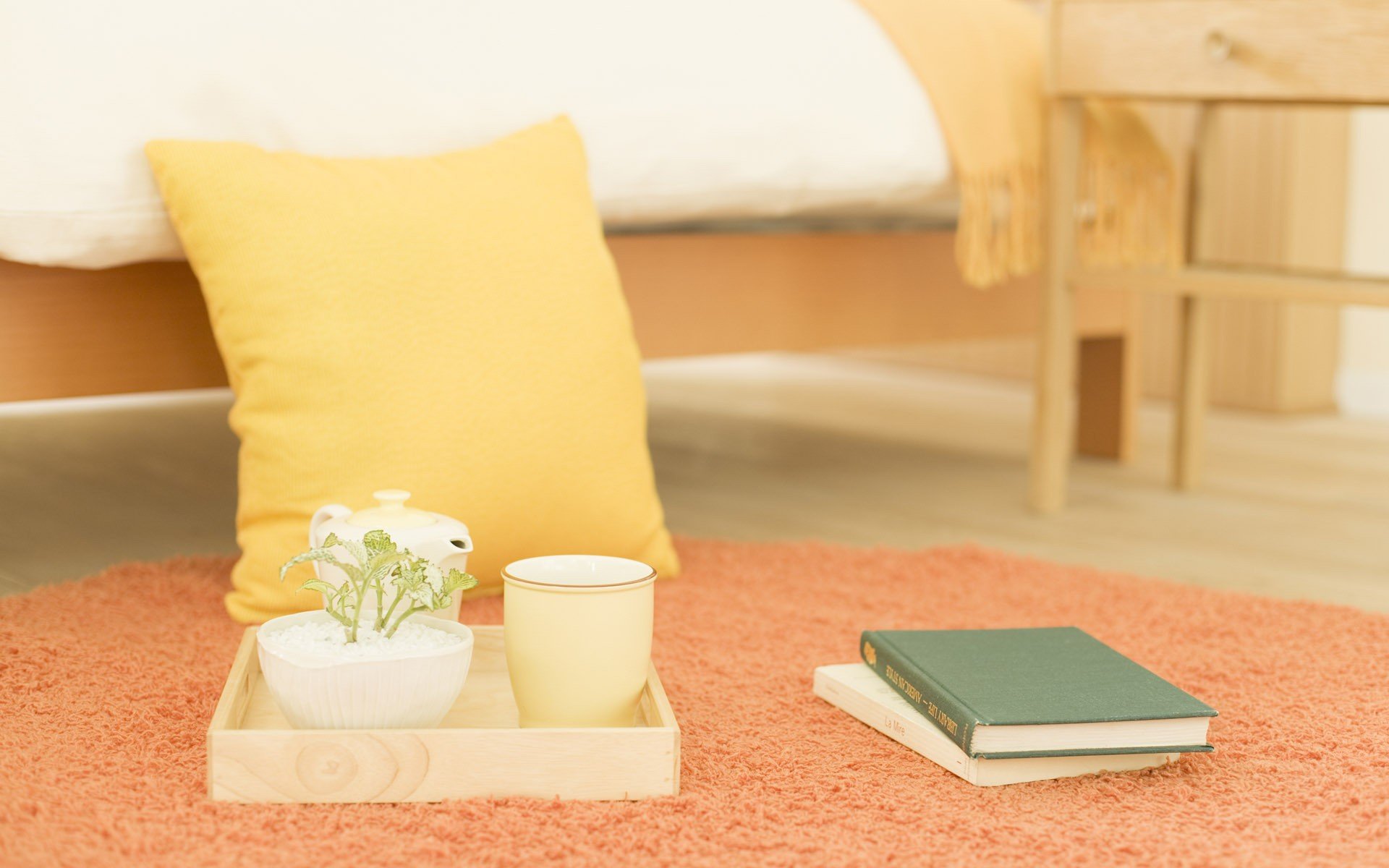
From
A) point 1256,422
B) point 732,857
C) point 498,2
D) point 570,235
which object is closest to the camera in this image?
point 732,857

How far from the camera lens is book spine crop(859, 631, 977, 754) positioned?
2.99 feet

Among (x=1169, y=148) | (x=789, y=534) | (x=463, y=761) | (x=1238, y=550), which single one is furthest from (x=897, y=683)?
(x=1169, y=148)

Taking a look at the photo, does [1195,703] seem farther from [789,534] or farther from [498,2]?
[498,2]

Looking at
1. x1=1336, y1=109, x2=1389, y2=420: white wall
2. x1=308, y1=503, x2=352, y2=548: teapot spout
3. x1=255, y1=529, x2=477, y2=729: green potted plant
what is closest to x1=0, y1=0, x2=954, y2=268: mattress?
x1=308, y1=503, x2=352, y2=548: teapot spout

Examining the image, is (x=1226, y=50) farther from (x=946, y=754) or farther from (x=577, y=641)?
(x=577, y=641)

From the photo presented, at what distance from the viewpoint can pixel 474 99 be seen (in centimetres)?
145

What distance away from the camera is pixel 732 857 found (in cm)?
79

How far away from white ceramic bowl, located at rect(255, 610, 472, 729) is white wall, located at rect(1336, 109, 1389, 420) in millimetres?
2439

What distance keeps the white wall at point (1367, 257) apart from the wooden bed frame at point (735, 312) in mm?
794

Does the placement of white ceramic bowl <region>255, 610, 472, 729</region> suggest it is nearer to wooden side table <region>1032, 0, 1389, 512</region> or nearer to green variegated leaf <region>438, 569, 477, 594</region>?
green variegated leaf <region>438, 569, 477, 594</region>

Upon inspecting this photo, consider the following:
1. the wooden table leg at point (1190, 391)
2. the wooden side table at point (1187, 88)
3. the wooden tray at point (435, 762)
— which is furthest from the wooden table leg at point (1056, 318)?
the wooden tray at point (435, 762)

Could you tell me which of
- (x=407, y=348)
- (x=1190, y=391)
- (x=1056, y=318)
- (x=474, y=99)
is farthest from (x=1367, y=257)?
(x=407, y=348)

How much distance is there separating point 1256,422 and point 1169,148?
1.90 ft

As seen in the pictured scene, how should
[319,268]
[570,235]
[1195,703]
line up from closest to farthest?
[1195,703]
[319,268]
[570,235]
